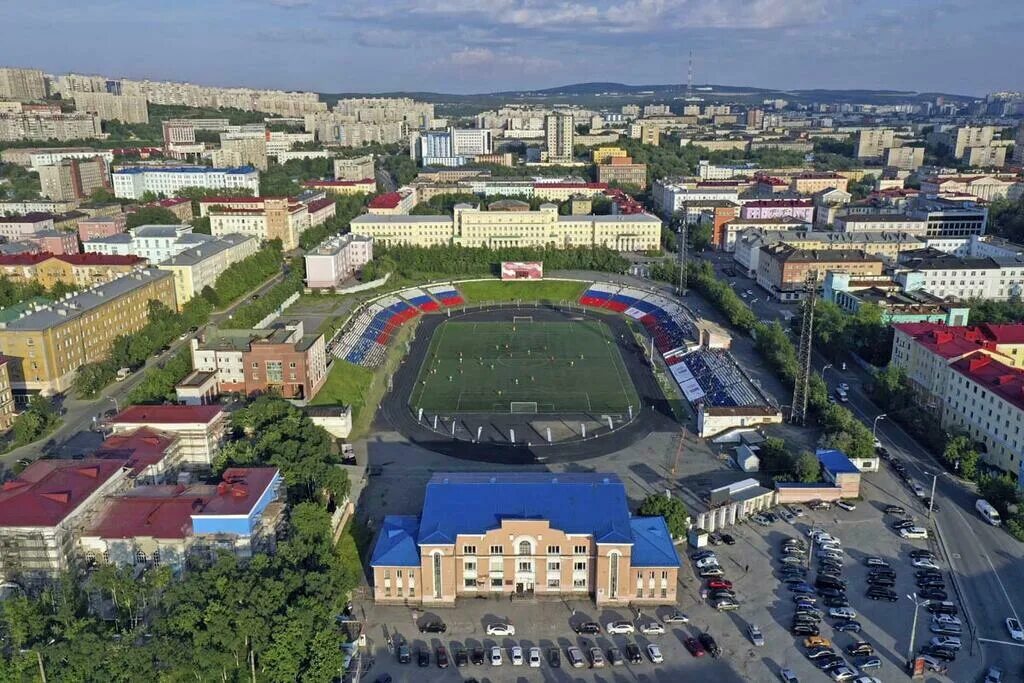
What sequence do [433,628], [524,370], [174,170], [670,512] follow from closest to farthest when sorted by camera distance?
[433,628], [670,512], [524,370], [174,170]

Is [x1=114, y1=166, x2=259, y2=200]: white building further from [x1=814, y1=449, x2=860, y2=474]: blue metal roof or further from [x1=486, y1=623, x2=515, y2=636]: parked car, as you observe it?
[x1=486, y1=623, x2=515, y2=636]: parked car

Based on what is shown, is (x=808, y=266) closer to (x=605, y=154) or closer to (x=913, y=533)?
(x=913, y=533)

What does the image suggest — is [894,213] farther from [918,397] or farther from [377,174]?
[377,174]

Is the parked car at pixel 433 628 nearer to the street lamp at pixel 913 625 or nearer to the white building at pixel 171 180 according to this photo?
the street lamp at pixel 913 625

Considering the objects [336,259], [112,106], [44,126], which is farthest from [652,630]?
[112,106]

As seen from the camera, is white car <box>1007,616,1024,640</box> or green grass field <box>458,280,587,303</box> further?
green grass field <box>458,280,587,303</box>

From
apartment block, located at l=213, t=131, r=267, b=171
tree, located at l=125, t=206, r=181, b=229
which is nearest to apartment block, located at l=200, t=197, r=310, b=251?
tree, located at l=125, t=206, r=181, b=229
